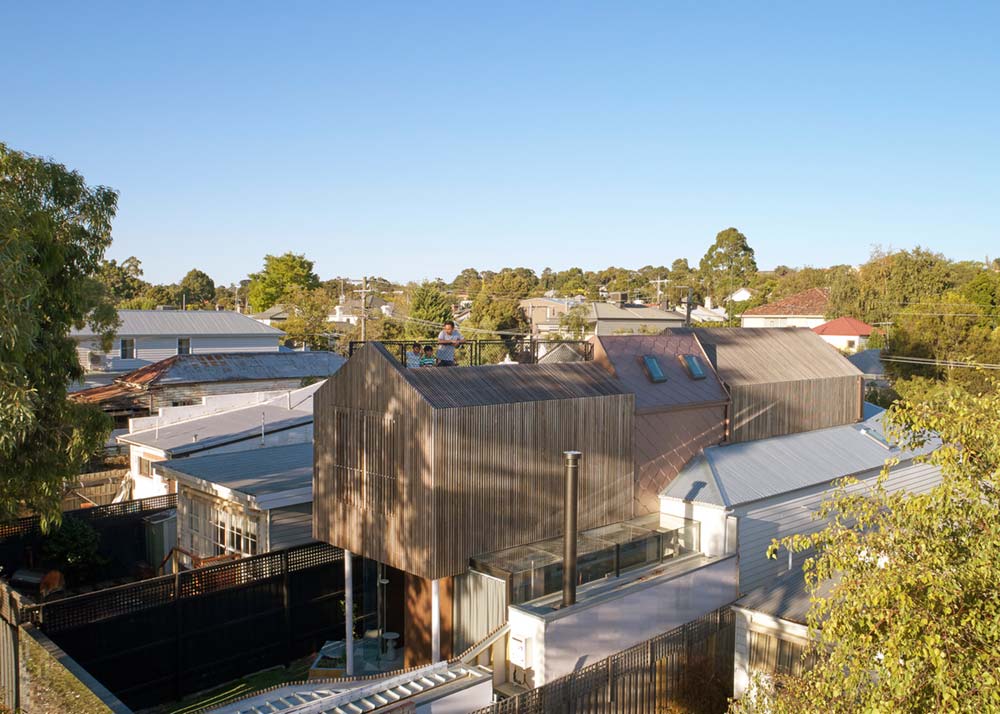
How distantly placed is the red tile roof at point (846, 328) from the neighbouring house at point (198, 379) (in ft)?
105

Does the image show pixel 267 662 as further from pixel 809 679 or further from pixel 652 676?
pixel 809 679

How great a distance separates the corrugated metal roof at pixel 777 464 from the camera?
14391 millimetres

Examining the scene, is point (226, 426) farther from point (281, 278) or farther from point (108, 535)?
point (281, 278)

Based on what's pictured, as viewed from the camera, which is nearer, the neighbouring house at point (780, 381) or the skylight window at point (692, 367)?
the skylight window at point (692, 367)

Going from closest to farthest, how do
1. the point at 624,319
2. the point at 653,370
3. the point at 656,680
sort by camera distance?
the point at 656,680 → the point at 653,370 → the point at 624,319

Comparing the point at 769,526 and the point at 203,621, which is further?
the point at 769,526

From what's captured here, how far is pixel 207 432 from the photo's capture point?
2158 cm

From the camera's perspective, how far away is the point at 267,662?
45.2 feet

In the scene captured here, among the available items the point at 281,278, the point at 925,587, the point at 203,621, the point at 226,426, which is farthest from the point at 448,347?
the point at 281,278

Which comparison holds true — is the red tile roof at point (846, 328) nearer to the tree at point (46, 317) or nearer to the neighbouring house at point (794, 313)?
the neighbouring house at point (794, 313)

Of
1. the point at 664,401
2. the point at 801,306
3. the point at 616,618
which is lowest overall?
the point at 616,618

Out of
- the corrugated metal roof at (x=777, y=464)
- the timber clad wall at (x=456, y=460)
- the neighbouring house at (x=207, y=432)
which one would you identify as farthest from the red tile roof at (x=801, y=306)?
the timber clad wall at (x=456, y=460)

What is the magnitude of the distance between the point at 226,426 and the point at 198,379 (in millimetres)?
12788

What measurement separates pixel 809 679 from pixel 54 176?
1206 centimetres
